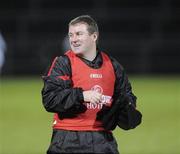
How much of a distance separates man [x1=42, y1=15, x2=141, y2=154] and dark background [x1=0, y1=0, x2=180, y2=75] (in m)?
22.5

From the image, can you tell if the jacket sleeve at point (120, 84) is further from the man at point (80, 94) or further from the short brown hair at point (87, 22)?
the short brown hair at point (87, 22)

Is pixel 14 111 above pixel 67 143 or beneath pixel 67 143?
beneath

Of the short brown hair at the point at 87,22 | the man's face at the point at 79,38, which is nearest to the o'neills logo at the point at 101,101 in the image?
the man's face at the point at 79,38

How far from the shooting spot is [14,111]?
1906 cm

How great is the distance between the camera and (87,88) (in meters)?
6.95

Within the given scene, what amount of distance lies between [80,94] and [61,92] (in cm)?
16

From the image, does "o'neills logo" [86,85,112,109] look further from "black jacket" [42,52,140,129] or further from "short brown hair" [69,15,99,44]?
"short brown hair" [69,15,99,44]

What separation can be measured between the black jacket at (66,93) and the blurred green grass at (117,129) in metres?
5.04

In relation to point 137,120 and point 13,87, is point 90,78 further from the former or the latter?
point 13,87

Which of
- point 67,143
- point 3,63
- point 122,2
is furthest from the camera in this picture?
point 122,2

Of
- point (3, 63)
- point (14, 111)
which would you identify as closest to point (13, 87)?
point (3, 63)

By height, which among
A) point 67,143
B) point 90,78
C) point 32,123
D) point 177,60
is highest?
point 90,78

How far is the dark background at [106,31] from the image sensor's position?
3014 centimetres

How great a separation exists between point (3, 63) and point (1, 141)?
16582 mm
